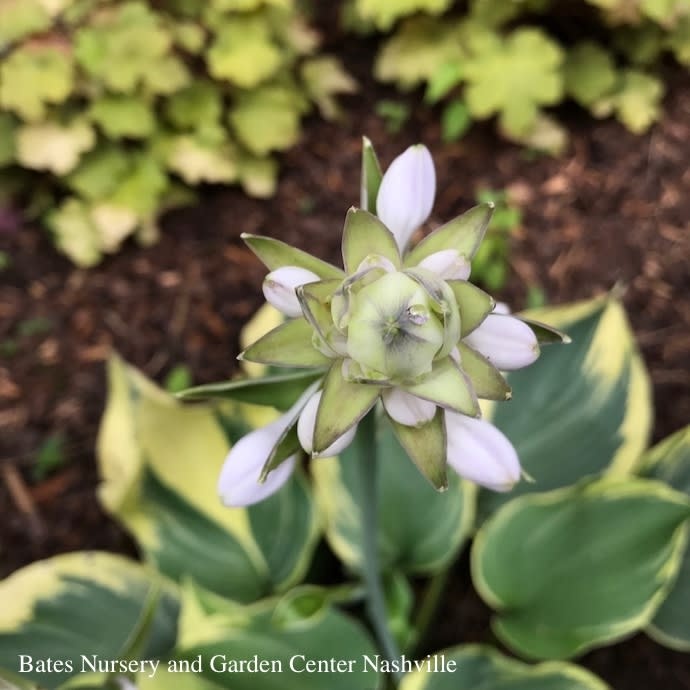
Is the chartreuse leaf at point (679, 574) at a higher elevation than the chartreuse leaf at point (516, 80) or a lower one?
lower

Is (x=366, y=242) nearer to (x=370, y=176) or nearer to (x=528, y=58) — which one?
(x=370, y=176)

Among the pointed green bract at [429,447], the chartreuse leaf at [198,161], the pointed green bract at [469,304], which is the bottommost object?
the chartreuse leaf at [198,161]

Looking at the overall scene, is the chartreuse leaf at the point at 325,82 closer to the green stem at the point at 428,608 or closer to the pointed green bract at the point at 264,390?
the green stem at the point at 428,608

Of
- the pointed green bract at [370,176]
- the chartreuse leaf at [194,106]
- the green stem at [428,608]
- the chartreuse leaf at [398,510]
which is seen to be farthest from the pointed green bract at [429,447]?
the chartreuse leaf at [194,106]

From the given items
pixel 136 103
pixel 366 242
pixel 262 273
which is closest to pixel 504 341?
pixel 366 242

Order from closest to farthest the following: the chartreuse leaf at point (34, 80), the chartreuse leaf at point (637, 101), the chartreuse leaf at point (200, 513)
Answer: the chartreuse leaf at point (200, 513)
the chartreuse leaf at point (34, 80)
the chartreuse leaf at point (637, 101)

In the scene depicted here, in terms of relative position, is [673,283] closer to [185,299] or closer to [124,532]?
[185,299]
